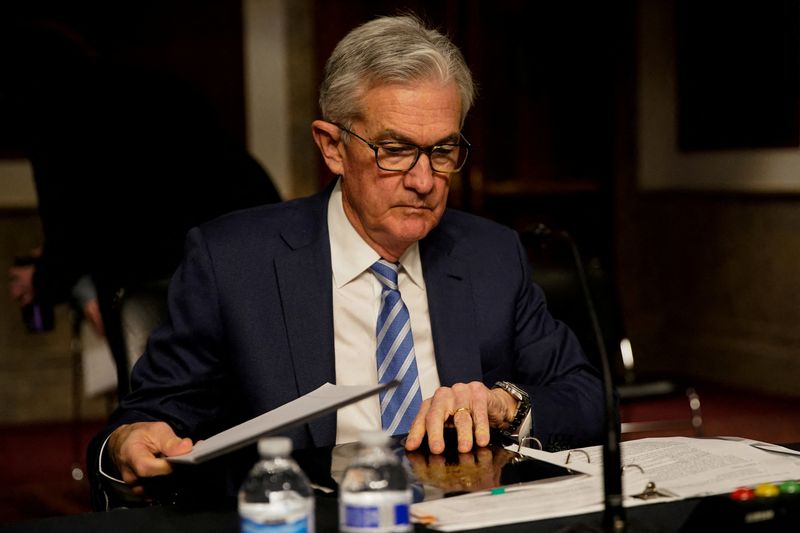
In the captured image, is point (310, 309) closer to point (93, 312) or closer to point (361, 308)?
point (361, 308)

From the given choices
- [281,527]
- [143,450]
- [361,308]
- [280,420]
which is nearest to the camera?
[281,527]

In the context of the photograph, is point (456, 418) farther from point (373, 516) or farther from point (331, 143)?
point (331, 143)

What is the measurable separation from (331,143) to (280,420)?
90 centimetres

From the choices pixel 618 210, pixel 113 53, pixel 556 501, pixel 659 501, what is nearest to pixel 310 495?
pixel 556 501

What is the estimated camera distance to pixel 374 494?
46.1 inches

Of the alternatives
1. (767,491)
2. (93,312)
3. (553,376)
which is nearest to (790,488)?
(767,491)

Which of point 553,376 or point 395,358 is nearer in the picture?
point 395,358

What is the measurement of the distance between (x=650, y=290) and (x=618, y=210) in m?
0.57

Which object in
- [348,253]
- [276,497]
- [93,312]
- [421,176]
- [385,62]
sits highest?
[385,62]

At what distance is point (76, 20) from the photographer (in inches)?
223

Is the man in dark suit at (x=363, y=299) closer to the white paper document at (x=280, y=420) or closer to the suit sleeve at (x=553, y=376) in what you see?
the suit sleeve at (x=553, y=376)

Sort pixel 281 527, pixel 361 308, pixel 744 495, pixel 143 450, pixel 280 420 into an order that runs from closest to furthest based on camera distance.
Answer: pixel 281 527, pixel 744 495, pixel 280 420, pixel 143 450, pixel 361 308

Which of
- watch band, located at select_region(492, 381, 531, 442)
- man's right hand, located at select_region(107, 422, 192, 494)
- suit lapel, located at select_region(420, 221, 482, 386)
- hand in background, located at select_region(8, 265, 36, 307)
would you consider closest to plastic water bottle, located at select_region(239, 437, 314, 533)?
man's right hand, located at select_region(107, 422, 192, 494)

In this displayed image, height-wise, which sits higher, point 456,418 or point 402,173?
point 402,173
